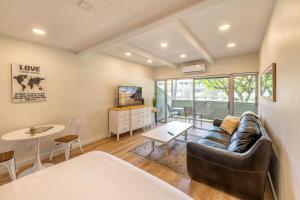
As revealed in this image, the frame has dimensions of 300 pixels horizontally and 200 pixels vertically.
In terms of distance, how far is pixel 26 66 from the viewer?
2574 millimetres

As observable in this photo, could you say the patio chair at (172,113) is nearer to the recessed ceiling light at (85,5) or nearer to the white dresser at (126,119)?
the white dresser at (126,119)

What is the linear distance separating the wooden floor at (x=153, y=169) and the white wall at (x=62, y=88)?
1.44ft

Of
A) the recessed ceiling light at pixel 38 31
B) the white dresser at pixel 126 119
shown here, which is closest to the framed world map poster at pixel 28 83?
the recessed ceiling light at pixel 38 31

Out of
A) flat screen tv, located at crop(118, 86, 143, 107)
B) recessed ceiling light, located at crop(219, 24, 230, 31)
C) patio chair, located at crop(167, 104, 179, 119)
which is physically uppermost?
recessed ceiling light, located at crop(219, 24, 230, 31)

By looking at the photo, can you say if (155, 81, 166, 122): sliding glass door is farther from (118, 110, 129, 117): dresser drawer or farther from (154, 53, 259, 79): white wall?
(118, 110, 129, 117): dresser drawer

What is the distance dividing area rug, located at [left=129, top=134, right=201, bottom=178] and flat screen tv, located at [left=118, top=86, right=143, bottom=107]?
152 centimetres

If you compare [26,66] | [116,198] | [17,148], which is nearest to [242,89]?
[116,198]

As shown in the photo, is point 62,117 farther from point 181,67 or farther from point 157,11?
point 181,67

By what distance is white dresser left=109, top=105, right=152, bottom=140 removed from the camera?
389 cm

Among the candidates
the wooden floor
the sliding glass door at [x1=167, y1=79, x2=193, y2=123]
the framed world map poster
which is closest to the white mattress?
the wooden floor

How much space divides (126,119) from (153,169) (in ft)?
6.55

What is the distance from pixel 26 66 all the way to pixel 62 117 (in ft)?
4.03

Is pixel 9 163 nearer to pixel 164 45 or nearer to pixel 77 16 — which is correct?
pixel 77 16

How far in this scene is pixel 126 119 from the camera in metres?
4.12
